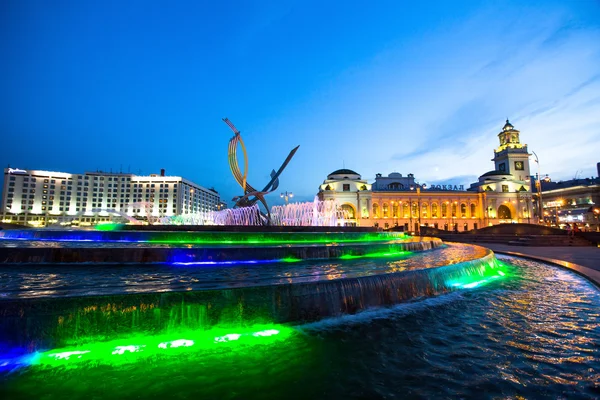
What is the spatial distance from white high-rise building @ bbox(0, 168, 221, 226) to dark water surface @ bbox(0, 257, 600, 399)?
80.7 m

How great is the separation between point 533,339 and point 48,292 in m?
5.93

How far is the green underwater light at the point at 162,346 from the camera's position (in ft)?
10.6

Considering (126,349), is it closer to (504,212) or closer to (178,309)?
(178,309)

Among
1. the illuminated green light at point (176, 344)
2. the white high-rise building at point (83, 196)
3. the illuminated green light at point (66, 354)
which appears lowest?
the illuminated green light at point (176, 344)

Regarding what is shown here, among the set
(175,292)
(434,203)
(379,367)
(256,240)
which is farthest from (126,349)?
(434,203)

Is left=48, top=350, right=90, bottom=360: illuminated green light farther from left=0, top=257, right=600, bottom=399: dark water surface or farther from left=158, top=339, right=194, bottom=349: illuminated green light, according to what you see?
left=158, top=339, right=194, bottom=349: illuminated green light

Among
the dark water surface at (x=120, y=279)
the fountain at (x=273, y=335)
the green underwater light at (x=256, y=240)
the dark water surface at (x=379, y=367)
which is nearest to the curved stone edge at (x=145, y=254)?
the dark water surface at (x=120, y=279)

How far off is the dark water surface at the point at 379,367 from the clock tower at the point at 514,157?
80.0 m

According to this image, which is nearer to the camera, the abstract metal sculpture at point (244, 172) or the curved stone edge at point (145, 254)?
the curved stone edge at point (145, 254)

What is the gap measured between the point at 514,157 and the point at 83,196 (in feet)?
365

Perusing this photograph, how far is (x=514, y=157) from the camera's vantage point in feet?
237

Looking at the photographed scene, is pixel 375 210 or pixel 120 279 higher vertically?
pixel 375 210

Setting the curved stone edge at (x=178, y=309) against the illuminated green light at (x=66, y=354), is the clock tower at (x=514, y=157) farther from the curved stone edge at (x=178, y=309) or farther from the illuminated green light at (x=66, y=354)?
the illuminated green light at (x=66, y=354)

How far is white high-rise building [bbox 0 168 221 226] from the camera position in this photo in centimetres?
8306
